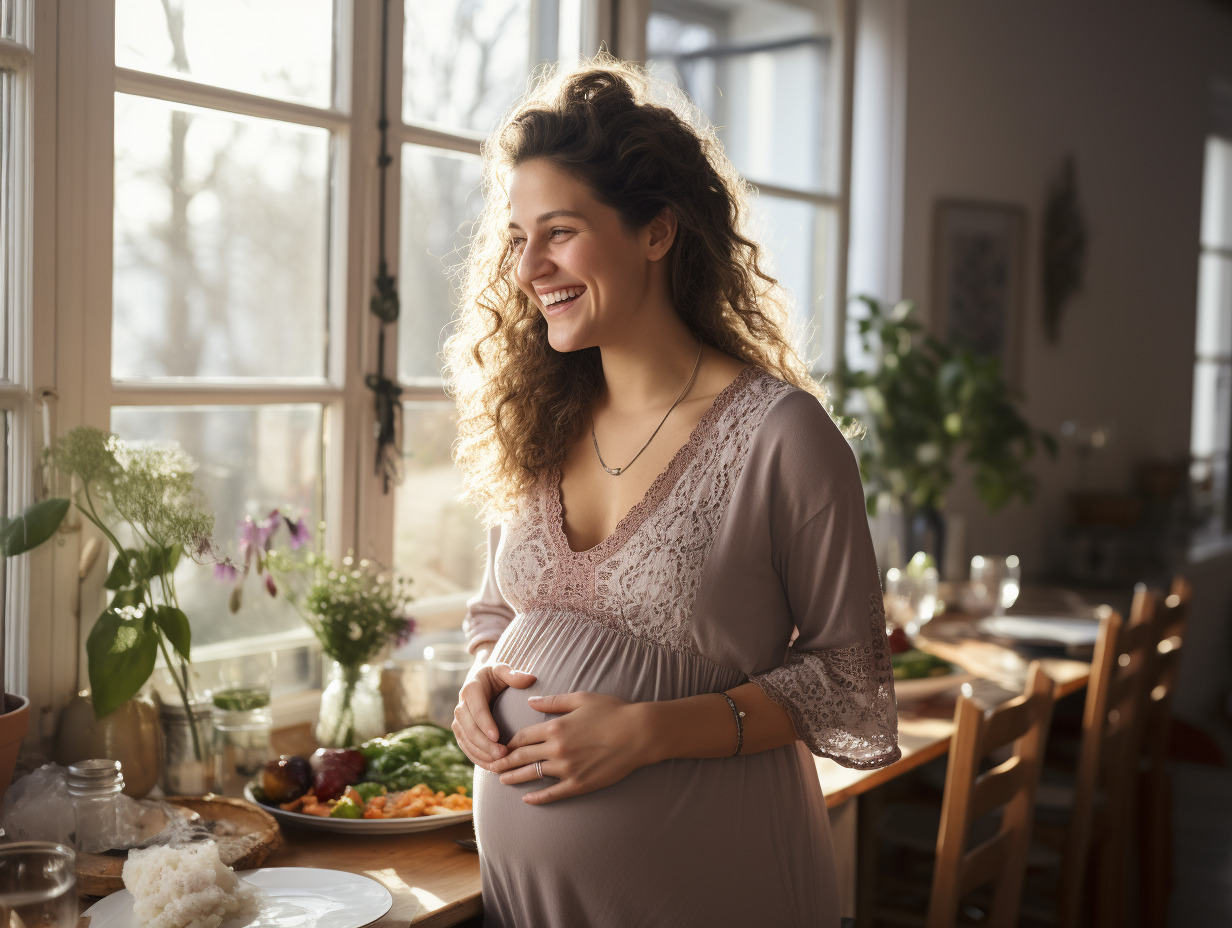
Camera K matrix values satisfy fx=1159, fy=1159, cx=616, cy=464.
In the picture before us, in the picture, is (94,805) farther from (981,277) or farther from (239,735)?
(981,277)

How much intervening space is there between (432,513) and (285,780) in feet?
2.41

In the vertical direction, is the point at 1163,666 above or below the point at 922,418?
below

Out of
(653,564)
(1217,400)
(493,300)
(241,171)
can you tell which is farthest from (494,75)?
(1217,400)

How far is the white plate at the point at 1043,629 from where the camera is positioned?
277 cm

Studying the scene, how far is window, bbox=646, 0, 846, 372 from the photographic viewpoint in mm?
2986

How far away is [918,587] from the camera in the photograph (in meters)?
2.61

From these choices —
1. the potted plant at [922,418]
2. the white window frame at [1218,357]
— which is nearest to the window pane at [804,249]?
the potted plant at [922,418]

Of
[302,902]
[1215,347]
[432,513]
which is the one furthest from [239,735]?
[1215,347]

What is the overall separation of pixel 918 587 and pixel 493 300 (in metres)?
1.37

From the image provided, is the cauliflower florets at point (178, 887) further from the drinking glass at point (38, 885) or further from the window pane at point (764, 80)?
the window pane at point (764, 80)

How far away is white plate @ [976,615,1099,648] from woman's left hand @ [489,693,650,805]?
5.85 ft

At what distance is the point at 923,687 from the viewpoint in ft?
7.64

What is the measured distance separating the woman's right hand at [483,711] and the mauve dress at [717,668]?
2 cm

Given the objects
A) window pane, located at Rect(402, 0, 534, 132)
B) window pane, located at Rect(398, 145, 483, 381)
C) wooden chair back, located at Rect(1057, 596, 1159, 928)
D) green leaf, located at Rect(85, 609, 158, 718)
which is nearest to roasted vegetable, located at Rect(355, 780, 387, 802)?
green leaf, located at Rect(85, 609, 158, 718)
